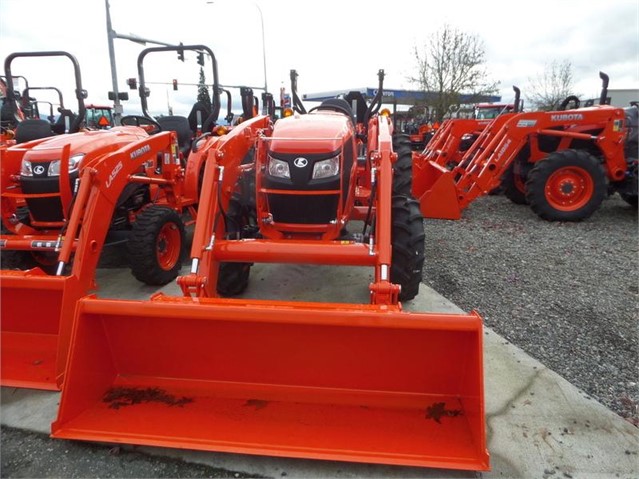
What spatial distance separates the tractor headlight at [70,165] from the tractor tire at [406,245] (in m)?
3.01

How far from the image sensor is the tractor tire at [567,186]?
22.8ft

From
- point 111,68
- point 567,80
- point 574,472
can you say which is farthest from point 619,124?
point 567,80

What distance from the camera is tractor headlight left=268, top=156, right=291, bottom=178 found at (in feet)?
10.8

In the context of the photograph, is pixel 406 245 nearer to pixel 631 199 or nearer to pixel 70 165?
pixel 70 165

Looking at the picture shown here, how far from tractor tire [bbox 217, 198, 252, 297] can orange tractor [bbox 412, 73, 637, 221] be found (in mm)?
3780

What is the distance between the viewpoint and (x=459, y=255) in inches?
214

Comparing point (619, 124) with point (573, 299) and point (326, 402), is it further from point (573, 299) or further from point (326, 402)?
point (326, 402)

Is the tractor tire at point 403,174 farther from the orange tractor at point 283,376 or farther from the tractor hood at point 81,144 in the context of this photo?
the tractor hood at point 81,144

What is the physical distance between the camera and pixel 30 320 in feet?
9.89

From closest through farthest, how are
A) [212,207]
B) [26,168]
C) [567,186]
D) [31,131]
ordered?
[212,207]
[26,168]
[31,131]
[567,186]

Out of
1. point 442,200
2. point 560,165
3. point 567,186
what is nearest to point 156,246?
point 442,200

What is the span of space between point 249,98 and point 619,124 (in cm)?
598

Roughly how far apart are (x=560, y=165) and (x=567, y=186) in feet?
1.29

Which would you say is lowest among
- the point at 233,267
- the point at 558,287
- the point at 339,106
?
the point at 558,287
